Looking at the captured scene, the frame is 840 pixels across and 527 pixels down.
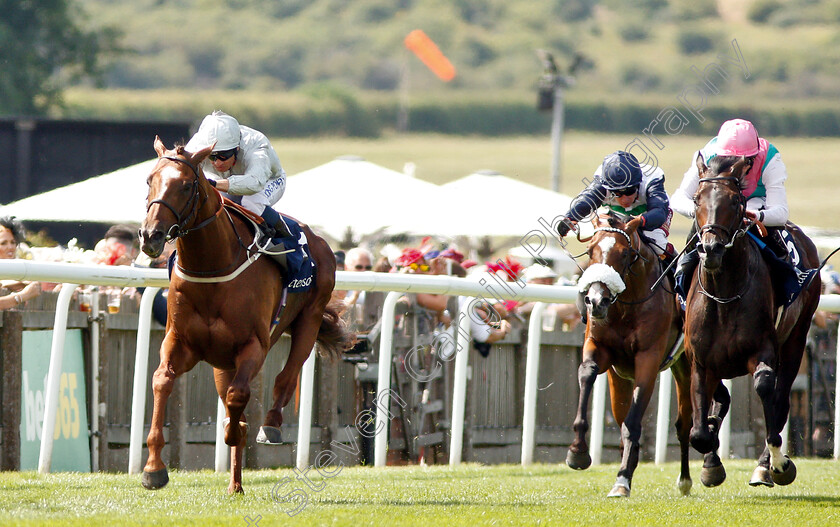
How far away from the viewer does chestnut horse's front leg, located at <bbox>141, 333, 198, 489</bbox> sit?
5.59 m

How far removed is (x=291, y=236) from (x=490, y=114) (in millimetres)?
29546

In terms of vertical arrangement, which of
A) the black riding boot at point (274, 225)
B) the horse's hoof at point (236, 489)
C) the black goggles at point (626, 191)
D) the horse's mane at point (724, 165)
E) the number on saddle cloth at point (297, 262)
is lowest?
the horse's hoof at point (236, 489)

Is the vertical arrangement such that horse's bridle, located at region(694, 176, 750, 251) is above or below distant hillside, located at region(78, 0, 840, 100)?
below

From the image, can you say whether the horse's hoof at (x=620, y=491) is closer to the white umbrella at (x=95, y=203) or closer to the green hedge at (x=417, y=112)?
the white umbrella at (x=95, y=203)

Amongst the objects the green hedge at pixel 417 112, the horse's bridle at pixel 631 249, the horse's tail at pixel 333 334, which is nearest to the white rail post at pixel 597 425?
the horse's bridle at pixel 631 249

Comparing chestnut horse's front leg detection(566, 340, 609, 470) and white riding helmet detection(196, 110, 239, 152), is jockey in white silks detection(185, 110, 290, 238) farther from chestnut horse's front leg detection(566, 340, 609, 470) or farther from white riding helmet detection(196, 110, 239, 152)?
chestnut horse's front leg detection(566, 340, 609, 470)

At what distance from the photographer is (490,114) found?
1406 inches

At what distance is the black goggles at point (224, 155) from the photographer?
6.37 m

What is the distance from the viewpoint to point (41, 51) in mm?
38375

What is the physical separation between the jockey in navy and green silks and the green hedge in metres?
15.7

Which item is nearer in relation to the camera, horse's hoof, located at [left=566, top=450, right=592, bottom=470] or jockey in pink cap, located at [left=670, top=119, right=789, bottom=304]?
horse's hoof, located at [left=566, top=450, right=592, bottom=470]

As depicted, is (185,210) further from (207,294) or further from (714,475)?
(714,475)

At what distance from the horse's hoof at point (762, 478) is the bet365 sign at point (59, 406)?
3.86m

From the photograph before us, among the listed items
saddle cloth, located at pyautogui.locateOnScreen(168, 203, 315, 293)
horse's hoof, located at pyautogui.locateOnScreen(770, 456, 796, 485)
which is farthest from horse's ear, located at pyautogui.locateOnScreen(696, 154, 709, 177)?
saddle cloth, located at pyautogui.locateOnScreen(168, 203, 315, 293)
